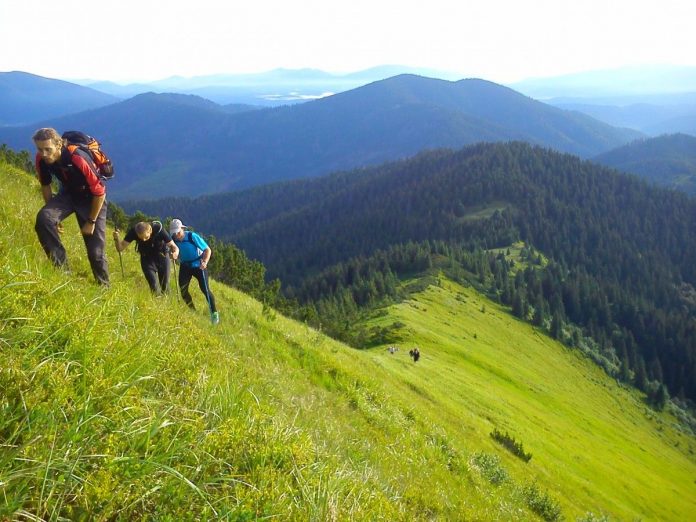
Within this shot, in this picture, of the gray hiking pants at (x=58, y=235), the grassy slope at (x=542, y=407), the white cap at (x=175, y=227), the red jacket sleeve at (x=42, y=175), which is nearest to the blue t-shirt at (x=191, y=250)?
the white cap at (x=175, y=227)

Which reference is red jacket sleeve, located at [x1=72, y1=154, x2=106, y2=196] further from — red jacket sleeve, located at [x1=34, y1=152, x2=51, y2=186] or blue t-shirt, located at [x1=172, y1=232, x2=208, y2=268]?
blue t-shirt, located at [x1=172, y1=232, x2=208, y2=268]

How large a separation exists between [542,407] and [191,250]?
5010 centimetres

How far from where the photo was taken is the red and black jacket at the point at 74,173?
7.71 metres

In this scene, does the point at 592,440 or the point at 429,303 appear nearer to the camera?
the point at 592,440

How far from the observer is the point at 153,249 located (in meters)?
10.3

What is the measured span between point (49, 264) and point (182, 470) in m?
4.90

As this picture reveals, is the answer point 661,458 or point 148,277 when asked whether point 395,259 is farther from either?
point 148,277

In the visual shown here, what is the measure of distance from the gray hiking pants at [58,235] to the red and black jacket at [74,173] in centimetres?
24

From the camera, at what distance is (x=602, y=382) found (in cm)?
9738

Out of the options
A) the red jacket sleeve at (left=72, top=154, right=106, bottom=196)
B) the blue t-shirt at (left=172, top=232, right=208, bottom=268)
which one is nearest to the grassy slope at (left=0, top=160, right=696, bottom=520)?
the blue t-shirt at (left=172, top=232, right=208, bottom=268)

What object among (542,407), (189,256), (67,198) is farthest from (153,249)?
(542,407)

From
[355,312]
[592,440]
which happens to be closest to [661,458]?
[592,440]

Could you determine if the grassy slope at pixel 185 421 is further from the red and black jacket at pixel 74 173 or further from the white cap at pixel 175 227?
the white cap at pixel 175 227

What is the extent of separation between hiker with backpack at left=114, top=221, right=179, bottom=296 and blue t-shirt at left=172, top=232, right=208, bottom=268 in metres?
0.80
